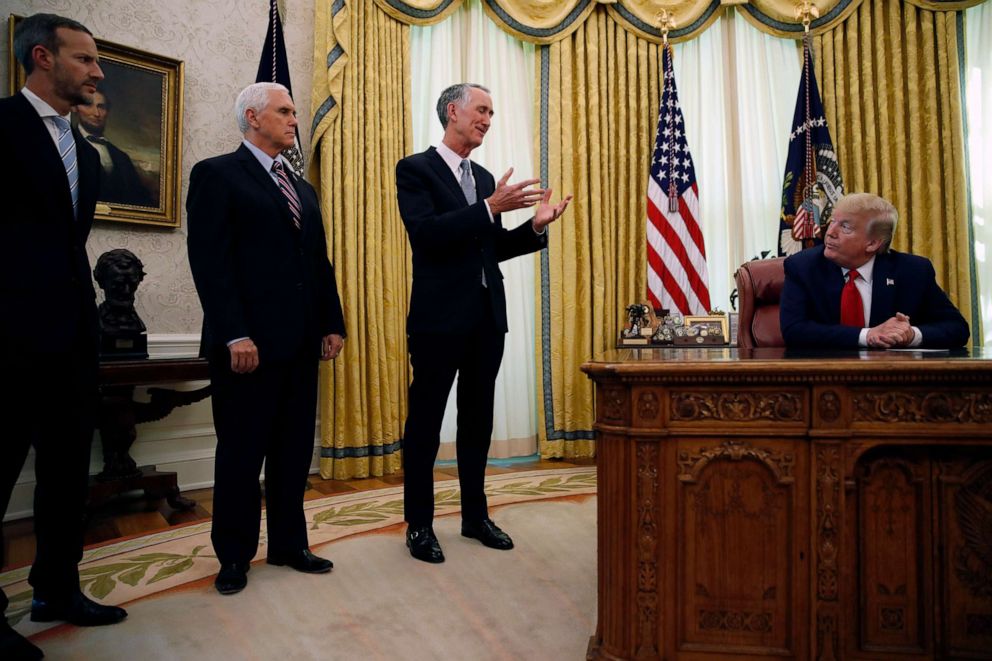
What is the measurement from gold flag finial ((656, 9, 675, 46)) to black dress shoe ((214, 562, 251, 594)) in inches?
164

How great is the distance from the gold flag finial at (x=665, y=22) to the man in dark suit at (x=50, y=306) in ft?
12.5

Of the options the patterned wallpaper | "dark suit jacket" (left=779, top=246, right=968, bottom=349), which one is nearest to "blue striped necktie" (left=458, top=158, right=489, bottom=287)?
"dark suit jacket" (left=779, top=246, right=968, bottom=349)

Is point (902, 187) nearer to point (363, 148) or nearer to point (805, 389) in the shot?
point (363, 148)

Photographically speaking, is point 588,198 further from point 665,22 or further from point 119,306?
point 119,306

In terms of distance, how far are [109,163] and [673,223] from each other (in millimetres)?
3342

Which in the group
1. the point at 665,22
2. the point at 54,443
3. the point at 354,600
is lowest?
the point at 354,600

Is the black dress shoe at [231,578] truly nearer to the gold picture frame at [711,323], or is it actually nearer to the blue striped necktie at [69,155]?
the blue striped necktie at [69,155]

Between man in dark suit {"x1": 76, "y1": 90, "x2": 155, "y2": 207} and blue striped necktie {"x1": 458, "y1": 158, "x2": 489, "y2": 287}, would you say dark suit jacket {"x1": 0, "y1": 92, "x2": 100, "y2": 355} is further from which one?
man in dark suit {"x1": 76, "y1": 90, "x2": 155, "y2": 207}

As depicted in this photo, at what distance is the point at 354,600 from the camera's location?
214 cm

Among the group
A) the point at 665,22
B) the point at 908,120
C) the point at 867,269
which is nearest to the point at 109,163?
the point at 867,269

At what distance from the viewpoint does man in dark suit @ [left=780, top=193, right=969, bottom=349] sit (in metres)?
2.29

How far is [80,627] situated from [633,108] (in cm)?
426

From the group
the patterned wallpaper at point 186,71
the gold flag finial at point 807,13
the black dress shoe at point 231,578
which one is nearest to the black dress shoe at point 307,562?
the black dress shoe at point 231,578

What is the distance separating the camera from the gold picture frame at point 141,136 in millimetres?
3443
